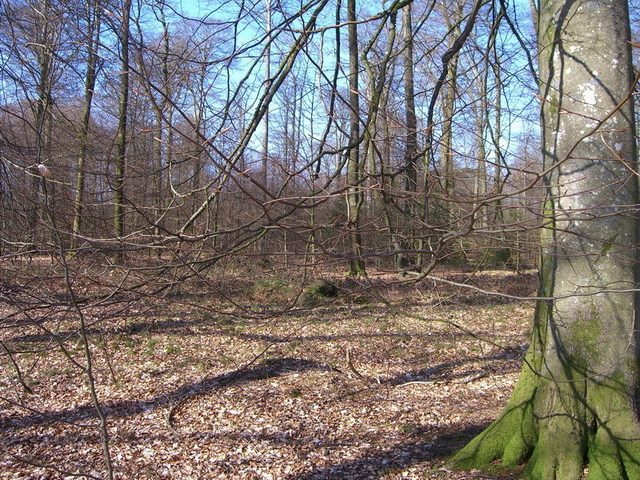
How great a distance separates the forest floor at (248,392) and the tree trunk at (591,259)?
1.95 ft

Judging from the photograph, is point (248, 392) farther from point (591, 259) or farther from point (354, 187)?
point (354, 187)

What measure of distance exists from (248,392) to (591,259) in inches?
162

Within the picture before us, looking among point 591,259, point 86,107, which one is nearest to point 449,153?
point 591,259

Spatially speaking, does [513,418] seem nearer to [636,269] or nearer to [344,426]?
[636,269]

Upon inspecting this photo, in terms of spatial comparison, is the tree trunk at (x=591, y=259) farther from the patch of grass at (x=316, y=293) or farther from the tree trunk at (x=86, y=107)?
the patch of grass at (x=316, y=293)

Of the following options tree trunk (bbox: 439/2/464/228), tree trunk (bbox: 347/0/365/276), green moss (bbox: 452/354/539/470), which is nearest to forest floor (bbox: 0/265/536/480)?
green moss (bbox: 452/354/539/470)

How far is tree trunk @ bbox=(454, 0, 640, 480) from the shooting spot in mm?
2879

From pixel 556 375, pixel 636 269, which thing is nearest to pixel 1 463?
pixel 556 375

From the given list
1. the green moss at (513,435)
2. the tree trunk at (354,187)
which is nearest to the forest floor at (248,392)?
the green moss at (513,435)

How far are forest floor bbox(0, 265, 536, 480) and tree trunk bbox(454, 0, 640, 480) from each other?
0.60 meters

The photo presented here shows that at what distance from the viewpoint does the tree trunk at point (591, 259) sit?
113 inches

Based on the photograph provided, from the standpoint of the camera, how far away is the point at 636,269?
298 centimetres

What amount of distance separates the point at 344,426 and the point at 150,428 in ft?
6.12

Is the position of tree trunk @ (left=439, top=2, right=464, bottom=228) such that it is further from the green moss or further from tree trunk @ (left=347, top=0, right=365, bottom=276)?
the green moss
